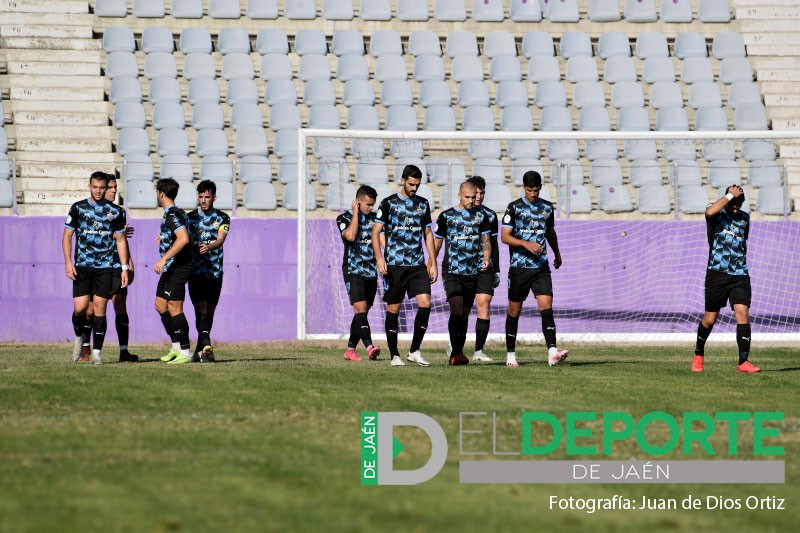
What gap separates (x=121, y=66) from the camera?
22484 mm

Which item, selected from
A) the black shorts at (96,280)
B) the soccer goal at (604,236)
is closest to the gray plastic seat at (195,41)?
the soccer goal at (604,236)

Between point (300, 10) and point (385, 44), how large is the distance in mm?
1812

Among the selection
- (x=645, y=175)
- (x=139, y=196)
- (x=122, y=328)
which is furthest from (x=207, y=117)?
(x=122, y=328)

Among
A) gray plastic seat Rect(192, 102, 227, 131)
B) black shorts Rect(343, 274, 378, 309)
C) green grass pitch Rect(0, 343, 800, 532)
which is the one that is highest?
gray plastic seat Rect(192, 102, 227, 131)

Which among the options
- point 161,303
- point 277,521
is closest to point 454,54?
point 161,303

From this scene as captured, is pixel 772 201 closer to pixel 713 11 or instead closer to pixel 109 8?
pixel 713 11

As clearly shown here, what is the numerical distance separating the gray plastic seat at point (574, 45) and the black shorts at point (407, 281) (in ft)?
37.2

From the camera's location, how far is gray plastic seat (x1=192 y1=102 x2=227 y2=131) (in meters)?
21.8

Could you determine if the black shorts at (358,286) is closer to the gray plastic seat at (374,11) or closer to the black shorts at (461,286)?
the black shorts at (461,286)

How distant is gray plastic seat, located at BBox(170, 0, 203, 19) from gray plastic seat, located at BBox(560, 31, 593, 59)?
6.87m

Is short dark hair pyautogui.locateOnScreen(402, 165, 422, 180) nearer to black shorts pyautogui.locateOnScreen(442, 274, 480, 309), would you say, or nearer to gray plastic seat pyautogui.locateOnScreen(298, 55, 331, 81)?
black shorts pyautogui.locateOnScreen(442, 274, 480, 309)

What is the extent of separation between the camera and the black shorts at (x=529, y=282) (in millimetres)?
13258

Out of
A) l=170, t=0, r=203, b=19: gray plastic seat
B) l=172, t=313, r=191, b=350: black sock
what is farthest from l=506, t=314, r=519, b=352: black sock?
l=170, t=0, r=203, b=19: gray plastic seat

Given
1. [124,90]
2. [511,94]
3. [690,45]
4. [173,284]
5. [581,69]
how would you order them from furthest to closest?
[690,45]
[581,69]
[511,94]
[124,90]
[173,284]
